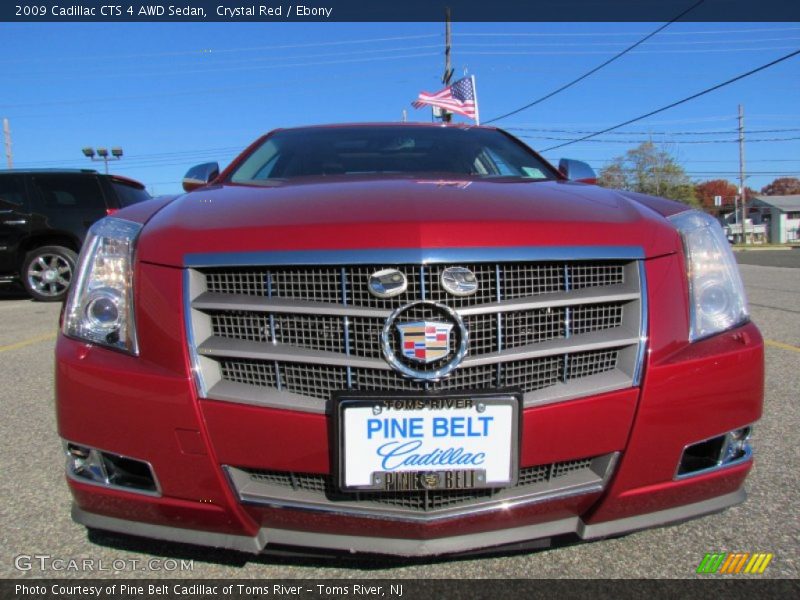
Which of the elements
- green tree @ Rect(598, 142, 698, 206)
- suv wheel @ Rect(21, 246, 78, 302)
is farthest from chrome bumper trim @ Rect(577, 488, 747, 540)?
green tree @ Rect(598, 142, 698, 206)

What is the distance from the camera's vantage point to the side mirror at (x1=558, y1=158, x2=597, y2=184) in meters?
2.86

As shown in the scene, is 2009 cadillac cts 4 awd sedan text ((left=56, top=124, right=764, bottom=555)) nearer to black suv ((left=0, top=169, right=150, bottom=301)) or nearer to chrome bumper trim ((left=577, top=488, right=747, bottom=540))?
chrome bumper trim ((left=577, top=488, right=747, bottom=540))

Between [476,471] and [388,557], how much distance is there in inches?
12.2

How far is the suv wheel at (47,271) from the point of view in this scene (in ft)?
28.3

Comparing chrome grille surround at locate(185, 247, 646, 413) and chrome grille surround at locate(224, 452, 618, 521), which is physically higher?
chrome grille surround at locate(185, 247, 646, 413)

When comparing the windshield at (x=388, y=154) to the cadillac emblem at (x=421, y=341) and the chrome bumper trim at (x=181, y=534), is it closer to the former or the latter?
the cadillac emblem at (x=421, y=341)

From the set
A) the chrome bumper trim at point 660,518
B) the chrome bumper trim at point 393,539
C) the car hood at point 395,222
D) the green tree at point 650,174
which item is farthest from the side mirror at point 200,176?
the green tree at point 650,174

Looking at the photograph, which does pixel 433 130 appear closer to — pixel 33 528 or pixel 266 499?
pixel 266 499

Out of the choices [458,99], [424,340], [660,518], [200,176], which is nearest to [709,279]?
[660,518]

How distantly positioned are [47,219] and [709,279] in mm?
9106

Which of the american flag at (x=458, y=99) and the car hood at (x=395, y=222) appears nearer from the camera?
the car hood at (x=395, y=222)

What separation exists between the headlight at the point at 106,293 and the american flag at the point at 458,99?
18.3m

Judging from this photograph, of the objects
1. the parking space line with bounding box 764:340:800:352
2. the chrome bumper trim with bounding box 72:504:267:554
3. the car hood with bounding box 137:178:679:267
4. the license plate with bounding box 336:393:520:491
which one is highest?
the car hood with bounding box 137:178:679:267

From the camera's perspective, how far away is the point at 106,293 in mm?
1668
